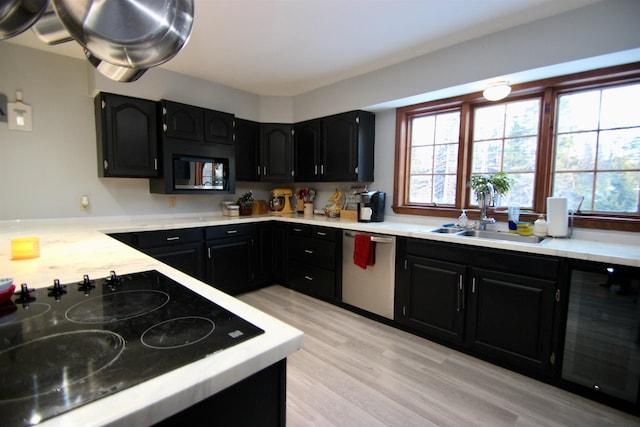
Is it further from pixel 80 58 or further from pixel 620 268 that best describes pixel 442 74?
pixel 80 58

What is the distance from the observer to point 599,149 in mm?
2270

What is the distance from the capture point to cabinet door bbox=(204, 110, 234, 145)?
11.0 feet

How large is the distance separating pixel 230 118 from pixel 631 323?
3761 millimetres

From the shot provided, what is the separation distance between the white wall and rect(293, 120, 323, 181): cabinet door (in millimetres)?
255

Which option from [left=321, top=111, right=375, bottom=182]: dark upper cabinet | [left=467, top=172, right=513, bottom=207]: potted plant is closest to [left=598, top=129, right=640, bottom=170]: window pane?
[left=467, top=172, right=513, bottom=207]: potted plant

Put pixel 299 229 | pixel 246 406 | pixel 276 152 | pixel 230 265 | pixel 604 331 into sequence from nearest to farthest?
1. pixel 246 406
2. pixel 604 331
3. pixel 230 265
4. pixel 299 229
5. pixel 276 152

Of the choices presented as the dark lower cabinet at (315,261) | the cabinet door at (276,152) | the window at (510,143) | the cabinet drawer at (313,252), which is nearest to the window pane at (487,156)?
the window at (510,143)

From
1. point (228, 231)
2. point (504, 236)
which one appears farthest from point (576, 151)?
point (228, 231)

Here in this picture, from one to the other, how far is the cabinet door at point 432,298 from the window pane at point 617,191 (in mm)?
1141

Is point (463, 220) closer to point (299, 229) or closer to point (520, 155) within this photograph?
point (520, 155)

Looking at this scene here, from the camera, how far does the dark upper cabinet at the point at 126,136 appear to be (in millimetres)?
2814

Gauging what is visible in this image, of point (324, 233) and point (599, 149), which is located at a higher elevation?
point (599, 149)

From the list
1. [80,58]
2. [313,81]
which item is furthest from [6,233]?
[313,81]

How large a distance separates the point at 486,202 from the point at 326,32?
1946 millimetres
